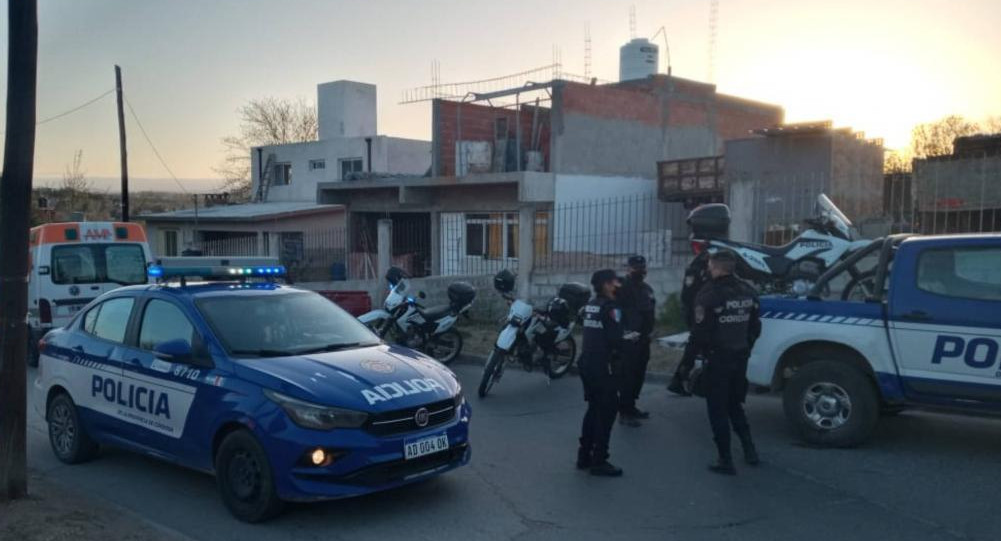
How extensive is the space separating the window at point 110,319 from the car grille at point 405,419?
2.61m

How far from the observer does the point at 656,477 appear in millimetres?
6340

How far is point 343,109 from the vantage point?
132 feet

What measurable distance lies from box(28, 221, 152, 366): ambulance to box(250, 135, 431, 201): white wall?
22711mm

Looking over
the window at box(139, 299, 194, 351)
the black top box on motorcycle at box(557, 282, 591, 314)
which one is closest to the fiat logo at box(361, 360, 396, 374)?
the window at box(139, 299, 194, 351)

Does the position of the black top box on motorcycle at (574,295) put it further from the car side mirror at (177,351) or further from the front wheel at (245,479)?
the front wheel at (245,479)

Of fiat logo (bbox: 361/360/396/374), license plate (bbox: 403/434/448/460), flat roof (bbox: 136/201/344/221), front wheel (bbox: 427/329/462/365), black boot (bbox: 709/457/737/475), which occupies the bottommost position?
black boot (bbox: 709/457/737/475)

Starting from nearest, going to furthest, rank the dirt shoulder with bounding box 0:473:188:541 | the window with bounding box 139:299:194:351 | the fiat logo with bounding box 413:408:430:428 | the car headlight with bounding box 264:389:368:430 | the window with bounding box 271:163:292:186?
the dirt shoulder with bounding box 0:473:188:541
the car headlight with bounding box 264:389:368:430
the fiat logo with bounding box 413:408:430:428
the window with bounding box 139:299:194:351
the window with bounding box 271:163:292:186

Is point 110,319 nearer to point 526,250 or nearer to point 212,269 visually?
point 212,269

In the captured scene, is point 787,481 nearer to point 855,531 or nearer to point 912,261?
point 855,531

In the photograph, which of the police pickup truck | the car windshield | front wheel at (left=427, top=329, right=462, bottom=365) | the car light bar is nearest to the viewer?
the car windshield

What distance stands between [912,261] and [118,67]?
1100 inches

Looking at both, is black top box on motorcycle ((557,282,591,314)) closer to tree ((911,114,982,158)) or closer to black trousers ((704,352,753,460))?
black trousers ((704,352,753,460))

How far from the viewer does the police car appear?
16.8ft

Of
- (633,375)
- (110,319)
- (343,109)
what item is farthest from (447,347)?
(343,109)
